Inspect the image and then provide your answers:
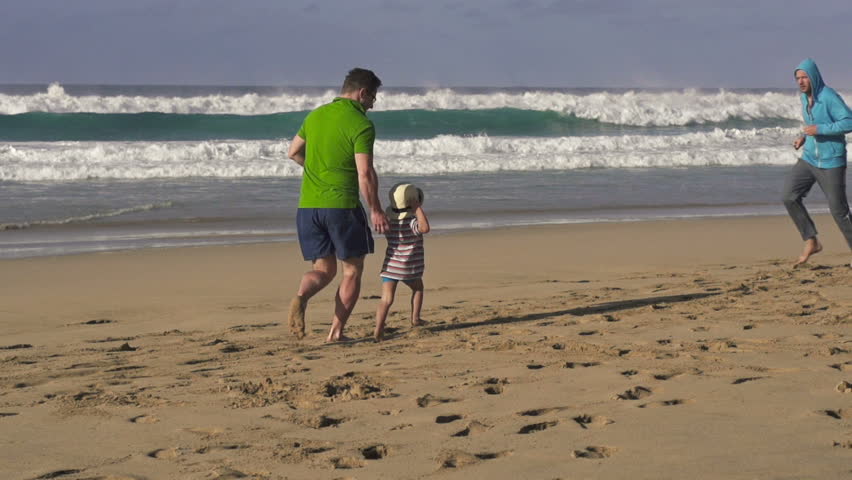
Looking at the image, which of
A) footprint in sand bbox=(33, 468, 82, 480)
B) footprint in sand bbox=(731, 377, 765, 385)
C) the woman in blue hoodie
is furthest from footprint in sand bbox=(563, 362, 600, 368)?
the woman in blue hoodie

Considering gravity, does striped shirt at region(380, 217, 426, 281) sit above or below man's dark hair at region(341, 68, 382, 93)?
below

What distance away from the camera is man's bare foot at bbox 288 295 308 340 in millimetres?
5367

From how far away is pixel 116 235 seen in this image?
10922mm

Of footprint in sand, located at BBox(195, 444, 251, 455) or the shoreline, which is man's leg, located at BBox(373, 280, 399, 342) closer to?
footprint in sand, located at BBox(195, 444, 251, 455)

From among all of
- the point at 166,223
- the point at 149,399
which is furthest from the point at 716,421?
the point at 166,223

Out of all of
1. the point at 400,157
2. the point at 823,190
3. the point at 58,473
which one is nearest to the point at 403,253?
the point at 58,473

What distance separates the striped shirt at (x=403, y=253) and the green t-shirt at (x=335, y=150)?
1.26ft

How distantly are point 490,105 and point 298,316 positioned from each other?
115 feet

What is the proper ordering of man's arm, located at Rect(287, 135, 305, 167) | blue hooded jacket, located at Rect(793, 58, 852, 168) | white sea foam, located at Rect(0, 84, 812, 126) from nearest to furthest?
man's arm, located at Rect(287, 135, 305, 167) → blue hooded jacket, located at Rect(793, 58, 852, 168) → white sea foam, located at Rect(0, 84, 812, 126)

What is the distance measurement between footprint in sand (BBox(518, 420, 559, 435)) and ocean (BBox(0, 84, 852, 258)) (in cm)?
716

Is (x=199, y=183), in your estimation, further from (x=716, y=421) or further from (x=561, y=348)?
(x=716, y=421)

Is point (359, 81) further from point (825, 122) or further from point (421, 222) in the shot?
point (825, 122)

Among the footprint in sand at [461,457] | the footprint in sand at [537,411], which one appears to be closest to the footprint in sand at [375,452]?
the footprint in sand at [461,457]

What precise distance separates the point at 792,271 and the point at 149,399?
5.55 meters
